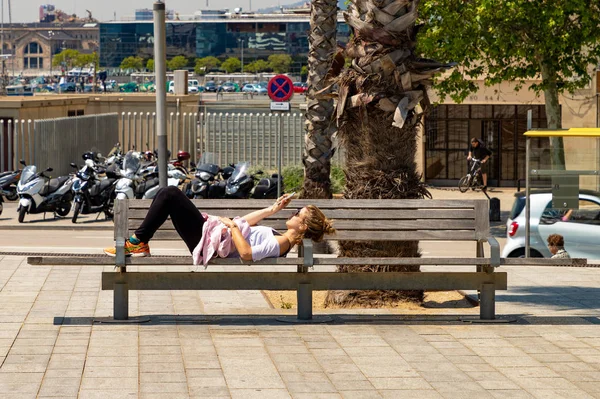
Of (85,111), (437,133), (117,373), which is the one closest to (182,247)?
(117,373)

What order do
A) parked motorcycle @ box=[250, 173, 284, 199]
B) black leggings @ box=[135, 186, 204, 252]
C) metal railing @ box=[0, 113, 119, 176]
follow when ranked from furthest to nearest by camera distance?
metal railing @ box=[0, 113, 119, 176], parked motorcycle @ box=[250, 173, 284, 199], black leggings @ box=[135, 186, 204, 252]

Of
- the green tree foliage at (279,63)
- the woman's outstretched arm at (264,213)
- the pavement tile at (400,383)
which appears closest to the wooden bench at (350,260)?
the woman's outstretched arm at (264,213)

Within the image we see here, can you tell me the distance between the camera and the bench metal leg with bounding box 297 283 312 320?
9.11 m

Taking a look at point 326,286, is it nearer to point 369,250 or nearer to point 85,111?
point 369,250

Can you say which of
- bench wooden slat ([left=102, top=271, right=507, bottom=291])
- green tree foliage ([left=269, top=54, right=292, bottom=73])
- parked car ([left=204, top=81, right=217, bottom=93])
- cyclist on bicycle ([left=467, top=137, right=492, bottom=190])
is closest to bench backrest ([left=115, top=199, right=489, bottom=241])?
bench wooden slat ([left=102, top=271, right=507, bottom=291])

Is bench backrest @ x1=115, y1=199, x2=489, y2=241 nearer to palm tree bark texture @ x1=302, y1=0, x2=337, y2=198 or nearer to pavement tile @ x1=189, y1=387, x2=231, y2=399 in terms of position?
pavement tile @ x1=189, y1=387, x2=231, y2=399

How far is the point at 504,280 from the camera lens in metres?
9.29

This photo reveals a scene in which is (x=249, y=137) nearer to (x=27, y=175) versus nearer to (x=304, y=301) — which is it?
(x=27, y=175)

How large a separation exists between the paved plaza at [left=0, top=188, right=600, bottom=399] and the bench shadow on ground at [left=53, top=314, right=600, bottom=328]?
0.02 m

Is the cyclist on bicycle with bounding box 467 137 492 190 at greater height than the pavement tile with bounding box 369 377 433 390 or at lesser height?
greater

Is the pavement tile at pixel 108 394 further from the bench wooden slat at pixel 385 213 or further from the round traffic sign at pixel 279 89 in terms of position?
the round traffic sign at pixel 279 89

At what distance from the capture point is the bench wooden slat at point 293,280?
8.93 meters

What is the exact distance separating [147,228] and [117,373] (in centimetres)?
187

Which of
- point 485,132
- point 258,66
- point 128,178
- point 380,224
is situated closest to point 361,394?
point 380,224
